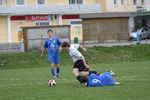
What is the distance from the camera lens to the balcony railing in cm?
6305

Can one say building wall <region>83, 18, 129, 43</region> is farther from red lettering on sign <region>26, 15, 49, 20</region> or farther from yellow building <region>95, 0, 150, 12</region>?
yellow building <region>95, 0, 150, 12</region>

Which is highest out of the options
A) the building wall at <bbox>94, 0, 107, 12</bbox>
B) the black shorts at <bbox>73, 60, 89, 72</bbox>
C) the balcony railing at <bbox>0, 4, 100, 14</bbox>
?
the building wall at <bbox>94, 0, 107, 12</bbox>

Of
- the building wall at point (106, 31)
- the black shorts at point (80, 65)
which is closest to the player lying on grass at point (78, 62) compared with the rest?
the black shorts at point (80, 65)

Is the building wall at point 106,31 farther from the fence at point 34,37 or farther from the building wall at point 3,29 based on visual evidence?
the fence at point 34,37

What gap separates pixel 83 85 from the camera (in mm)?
15734

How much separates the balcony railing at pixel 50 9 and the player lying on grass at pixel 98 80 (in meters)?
48.1

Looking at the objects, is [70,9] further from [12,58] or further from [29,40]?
[12,58]

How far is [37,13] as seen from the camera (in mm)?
65188


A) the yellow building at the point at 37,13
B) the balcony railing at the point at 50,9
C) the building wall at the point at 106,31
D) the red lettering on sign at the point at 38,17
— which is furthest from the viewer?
the red lettering on sign at the point at 38,17

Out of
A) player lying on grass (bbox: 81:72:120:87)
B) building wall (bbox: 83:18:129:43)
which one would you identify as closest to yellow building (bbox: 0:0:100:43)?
building wall (bbox: 83:18:129:43)

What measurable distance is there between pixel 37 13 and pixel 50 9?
2.08 m

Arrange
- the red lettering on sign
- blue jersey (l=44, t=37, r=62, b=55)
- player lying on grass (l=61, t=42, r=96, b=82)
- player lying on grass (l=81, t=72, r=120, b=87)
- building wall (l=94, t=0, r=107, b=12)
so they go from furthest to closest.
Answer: building wall (l=94, t=0, r=107, b=12) → the red lettering on sign → blue jersey (l=44, t=37, r=62, b=55) → player lying on grass (l=61, t=42, r=96, b=82) → player lying on grass (l=81, t=72, r=120, b=87)

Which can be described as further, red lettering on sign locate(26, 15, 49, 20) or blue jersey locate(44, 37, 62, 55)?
red lettering on sign locate(26, 15, 49, 20)

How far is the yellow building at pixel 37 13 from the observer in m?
63.5
